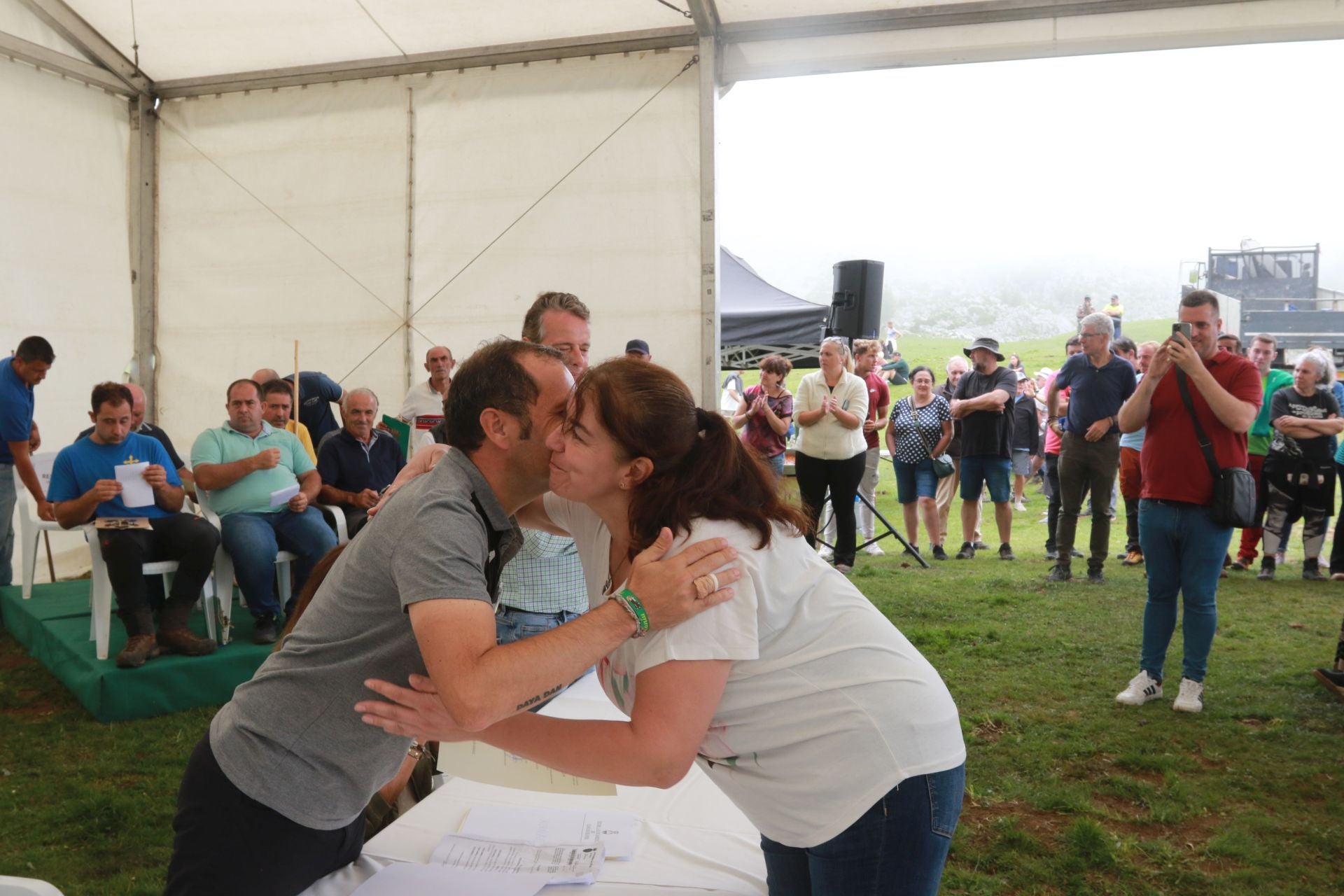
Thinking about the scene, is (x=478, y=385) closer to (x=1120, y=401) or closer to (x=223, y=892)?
(x=223, y=892)

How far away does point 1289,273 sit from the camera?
22609mm

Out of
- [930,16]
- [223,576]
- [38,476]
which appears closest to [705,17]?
[930,16]

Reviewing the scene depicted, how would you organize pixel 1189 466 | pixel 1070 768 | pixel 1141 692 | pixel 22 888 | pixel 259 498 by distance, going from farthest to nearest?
pixel 259 498
pixel 1141 692
pixel 1189 466
pixel 1070 768
pixel 22 888

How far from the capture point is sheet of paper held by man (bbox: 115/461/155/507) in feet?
15.0

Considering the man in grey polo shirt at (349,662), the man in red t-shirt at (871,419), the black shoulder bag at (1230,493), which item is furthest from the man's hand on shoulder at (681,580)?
the man in red t-shirt at (871,419)

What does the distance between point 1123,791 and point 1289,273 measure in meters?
23.8

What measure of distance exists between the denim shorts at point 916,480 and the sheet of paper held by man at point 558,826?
6.50 meters

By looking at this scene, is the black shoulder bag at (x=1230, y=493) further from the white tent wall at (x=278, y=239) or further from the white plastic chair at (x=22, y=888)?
the white tent wall at (x=278, y=239)

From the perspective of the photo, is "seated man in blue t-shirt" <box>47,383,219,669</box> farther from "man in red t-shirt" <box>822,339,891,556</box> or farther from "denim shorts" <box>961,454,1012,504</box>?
"denim shorts" <box>961,454,1012,504</box>

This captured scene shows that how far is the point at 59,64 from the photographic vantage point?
23.1ft

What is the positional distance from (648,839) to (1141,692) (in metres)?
3.10

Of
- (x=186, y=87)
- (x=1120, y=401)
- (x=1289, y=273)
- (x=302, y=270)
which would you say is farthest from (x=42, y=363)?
(x=1289, y=273)

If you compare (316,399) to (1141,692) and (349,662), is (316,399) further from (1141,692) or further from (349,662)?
(349,662)

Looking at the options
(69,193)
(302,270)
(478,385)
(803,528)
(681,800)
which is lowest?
(681,800)
